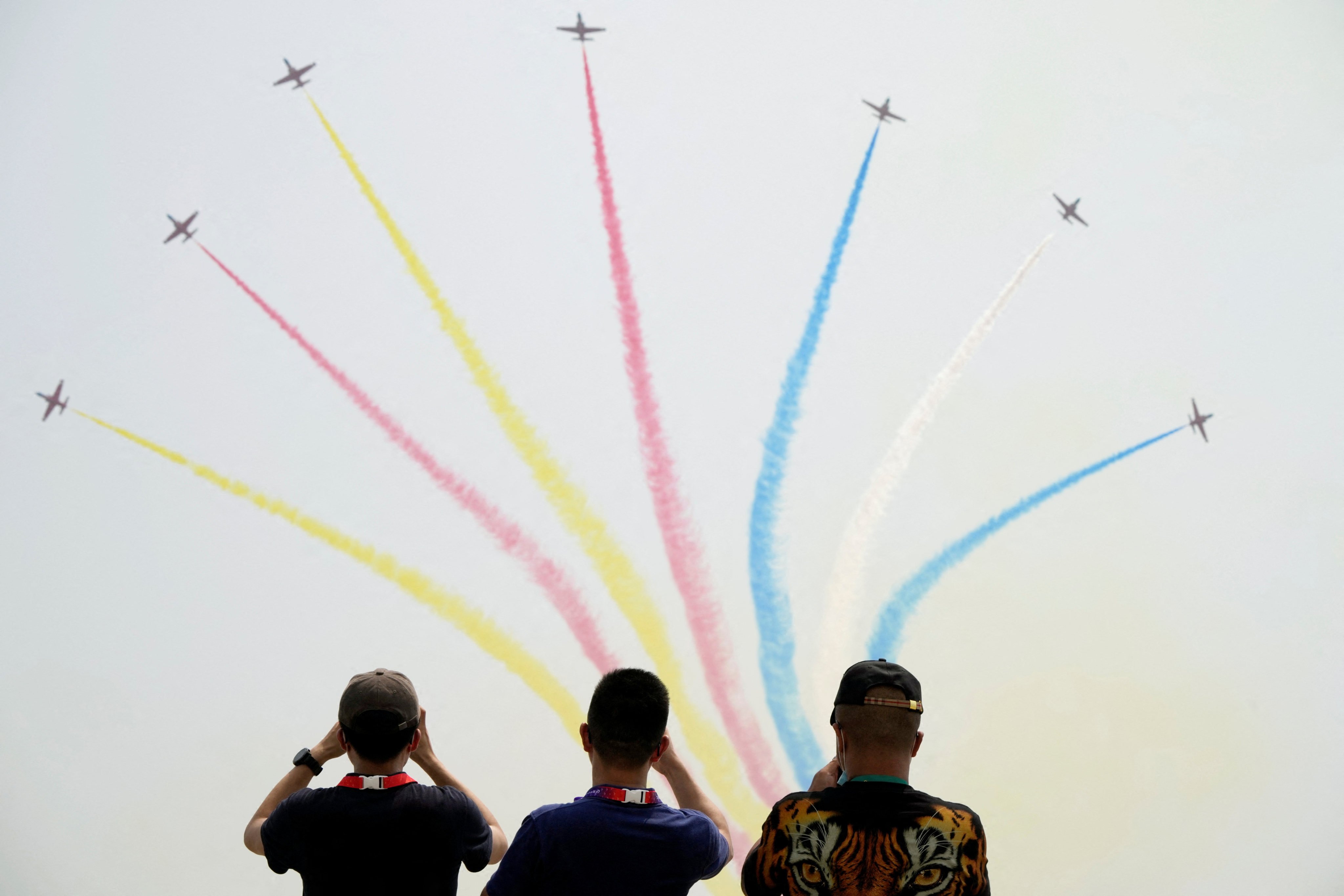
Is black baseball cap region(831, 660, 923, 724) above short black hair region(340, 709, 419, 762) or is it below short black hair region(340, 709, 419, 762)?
above

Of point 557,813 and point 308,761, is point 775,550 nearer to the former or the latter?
point 308,761

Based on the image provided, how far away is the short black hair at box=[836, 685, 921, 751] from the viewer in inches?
88.4

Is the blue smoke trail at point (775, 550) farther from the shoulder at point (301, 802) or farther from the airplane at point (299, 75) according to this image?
the shoulder at point (301, 802)

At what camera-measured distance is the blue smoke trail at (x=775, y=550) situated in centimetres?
634

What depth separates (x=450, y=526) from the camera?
20.9 feet

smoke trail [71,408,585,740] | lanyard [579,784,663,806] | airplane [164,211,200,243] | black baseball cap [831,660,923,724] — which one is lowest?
lanyard [579,784,663,806]

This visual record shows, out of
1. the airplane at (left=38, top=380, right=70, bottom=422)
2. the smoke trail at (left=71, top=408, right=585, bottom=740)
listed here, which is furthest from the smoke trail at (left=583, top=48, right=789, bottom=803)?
the airplane at (left=38, top=380, right=70, bottom=422)

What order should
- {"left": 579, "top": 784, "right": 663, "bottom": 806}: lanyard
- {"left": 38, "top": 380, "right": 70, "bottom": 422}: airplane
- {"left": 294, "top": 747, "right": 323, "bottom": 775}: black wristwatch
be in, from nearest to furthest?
{"left": 579, "top": 784, "right": 663, "bottom": 806}: lanyard → {"left": 294, "top": 747, "right": 323, "bottom": 775}: black wristwatch → {"left": 38, "top": 380, "right": 70, "bottom": 422}: airplane

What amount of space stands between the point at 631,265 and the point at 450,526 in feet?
7.43

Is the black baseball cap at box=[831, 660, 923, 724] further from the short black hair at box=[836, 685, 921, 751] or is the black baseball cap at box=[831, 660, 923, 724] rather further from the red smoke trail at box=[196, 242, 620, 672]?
the red smoke trail at box=[196, 242, 620, 672]

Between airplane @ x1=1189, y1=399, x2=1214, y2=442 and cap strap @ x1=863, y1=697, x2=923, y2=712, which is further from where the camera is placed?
airplane @ x1=1189, y1=399, x2=1214, y2=442

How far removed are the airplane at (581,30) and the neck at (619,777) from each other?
5878 millimetres

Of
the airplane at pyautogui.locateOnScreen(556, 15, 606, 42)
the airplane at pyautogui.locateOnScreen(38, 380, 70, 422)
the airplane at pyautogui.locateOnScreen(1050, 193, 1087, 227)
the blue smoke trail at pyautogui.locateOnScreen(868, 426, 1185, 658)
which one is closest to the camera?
the airplane at pyautogui.locateOnScreen(38, 380, 70, 422)

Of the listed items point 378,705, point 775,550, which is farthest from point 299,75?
point 378,705
